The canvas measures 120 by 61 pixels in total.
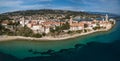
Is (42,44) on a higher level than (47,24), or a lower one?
lower

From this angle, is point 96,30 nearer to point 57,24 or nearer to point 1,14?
point 57,24

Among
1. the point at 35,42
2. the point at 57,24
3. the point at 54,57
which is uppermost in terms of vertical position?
the point at 57,24

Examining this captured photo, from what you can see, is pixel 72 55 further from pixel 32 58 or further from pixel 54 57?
pixel 32 58

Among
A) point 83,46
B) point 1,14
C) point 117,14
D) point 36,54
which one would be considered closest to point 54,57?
point 36,54

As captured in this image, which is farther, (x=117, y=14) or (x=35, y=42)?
(x=117, y=14)

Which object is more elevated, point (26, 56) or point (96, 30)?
point (96, 30)

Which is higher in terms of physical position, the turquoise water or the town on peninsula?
the town on peninsula

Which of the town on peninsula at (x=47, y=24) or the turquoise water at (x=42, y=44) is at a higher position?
the town on peninsula at (x=47, y=24)
